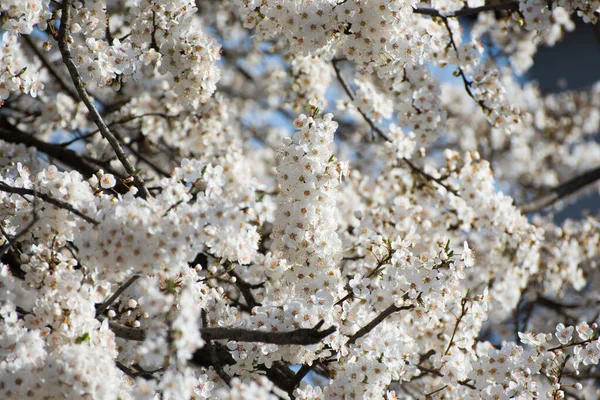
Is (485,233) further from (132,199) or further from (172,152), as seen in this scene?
(132,199)

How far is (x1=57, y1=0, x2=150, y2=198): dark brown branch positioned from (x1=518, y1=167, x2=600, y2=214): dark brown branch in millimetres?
4604

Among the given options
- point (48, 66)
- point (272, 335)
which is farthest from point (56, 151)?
point (272, 335)

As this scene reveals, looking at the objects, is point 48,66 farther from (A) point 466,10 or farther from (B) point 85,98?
(A) point 466,10

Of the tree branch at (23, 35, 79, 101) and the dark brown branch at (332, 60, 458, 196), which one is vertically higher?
the tree branch at (23, 35, 79, 101)

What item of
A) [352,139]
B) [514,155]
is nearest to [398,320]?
[352,139]

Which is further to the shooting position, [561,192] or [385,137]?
[561,192]

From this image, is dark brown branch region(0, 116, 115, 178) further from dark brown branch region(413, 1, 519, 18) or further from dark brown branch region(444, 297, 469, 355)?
dark brown branch region(444, 297, 469, 355)

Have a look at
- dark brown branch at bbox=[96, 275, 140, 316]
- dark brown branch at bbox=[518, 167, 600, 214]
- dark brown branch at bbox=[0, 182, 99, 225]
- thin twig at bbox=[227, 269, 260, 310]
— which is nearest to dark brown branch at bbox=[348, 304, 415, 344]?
thin twig at bbox=[227, 269, 260, 310]

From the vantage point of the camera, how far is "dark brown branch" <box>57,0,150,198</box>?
3531mm

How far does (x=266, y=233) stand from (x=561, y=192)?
3430 mm

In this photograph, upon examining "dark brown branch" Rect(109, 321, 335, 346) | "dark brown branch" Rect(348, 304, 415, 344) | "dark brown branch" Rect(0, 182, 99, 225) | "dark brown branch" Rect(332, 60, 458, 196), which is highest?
"dark brown branch" Rect(332, 60, 458, 196)

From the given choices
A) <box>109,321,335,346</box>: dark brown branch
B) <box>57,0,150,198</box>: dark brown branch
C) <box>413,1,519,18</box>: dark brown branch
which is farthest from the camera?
<box>413,1,519,18</box>: dark brown branch

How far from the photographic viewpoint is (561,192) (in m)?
6.90

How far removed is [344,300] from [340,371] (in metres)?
0.51
